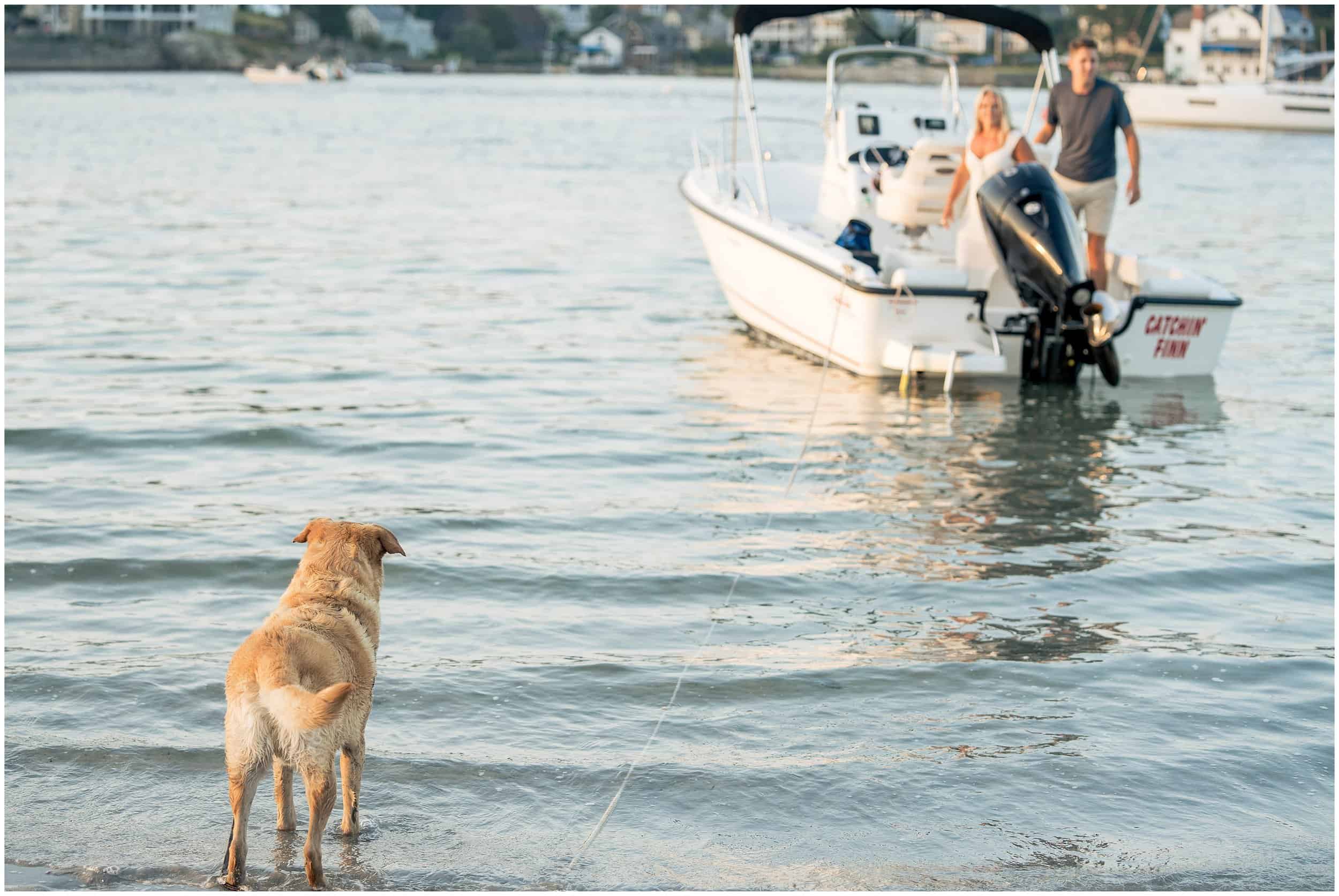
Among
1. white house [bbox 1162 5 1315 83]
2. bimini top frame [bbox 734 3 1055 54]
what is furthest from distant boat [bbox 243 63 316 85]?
bimini top frame [bbox 734 3 1055 54]

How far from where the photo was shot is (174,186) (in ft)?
94.9

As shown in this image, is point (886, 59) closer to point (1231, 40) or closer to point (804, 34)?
point (804, 34)

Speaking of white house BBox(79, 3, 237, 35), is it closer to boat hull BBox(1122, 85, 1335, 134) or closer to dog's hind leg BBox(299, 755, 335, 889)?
boat hull BBox(1122, 85, 1335, 134)

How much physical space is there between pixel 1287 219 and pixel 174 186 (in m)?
20.4

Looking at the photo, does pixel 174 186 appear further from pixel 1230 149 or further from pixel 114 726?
pixel 1230 149

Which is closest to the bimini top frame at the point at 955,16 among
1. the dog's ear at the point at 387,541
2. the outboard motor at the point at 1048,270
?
the outboard motor at the point at 1048,270

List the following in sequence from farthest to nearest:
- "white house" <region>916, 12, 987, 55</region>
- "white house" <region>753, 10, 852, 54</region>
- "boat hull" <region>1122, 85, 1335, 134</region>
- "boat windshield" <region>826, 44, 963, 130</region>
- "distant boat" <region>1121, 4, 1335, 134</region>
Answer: "distant boat" <region>1121, 4, 1335, 134</region> → "boat hull" <region>1122, 85, 1335, 134</region> → "white house" <region>916, 12, 987, 55</region> → "white house" <region>753, 10, 852, 54</region> → "boat windshield" <region>826, 44, 963, 130</region>

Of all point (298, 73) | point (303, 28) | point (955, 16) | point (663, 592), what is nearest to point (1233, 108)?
point (955, 16)

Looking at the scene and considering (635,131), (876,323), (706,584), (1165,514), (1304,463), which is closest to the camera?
(706,584)

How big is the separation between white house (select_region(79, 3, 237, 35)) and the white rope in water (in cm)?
11731

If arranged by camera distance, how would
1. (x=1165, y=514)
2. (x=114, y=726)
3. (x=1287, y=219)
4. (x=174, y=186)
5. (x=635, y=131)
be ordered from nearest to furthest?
(x=114, y=726), (x=1165, y=514), (x=1287, y=219), (x=174, y=186), (x=635, y=131)

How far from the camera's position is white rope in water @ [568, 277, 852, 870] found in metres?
4.70

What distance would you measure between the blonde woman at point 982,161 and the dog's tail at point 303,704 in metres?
7.74

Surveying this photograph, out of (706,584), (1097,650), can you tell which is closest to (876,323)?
(706,584)
